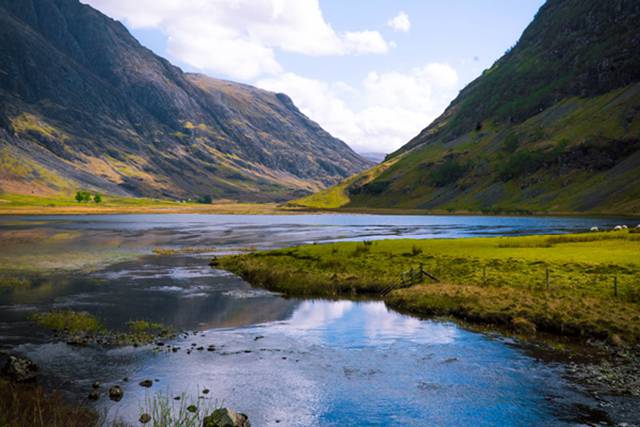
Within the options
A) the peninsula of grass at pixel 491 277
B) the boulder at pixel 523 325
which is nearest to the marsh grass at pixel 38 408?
the boulder at pixel 523 325

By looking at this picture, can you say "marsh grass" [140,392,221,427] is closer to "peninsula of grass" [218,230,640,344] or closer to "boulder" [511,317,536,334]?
"boulder" [511,317,536,334]

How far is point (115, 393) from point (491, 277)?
3960cm

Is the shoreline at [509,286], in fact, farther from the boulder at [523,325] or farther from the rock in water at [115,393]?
the rock in water at [115,393]

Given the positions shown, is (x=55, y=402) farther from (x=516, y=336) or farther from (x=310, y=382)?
(x=516, y=336)

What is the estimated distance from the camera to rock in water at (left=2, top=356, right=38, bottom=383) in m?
29.6

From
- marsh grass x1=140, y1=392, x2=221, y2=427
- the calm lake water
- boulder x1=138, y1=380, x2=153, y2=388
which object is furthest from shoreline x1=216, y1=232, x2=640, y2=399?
boulder x1=138, y1=380, x2=153, y2=388

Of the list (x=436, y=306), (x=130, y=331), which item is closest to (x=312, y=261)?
(x=436, y=306)

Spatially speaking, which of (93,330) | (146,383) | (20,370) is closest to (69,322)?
(93,330)

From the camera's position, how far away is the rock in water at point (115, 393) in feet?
90.2

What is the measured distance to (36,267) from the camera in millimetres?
76875

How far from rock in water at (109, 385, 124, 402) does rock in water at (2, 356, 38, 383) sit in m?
5.55

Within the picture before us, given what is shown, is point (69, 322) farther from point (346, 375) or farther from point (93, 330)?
point (346, 375)

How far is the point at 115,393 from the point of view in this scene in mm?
27812

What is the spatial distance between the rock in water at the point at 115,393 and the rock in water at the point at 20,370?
5.55 metres
